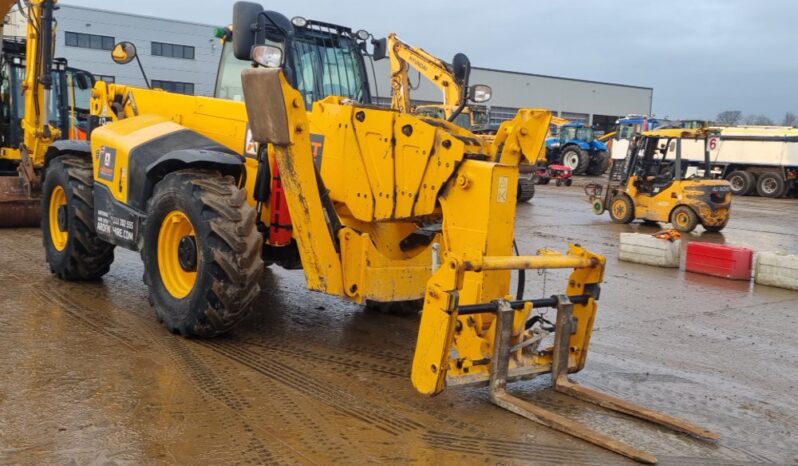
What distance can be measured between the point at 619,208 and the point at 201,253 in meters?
13.1

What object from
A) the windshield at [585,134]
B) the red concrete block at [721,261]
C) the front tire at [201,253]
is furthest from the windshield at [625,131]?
the front tire at [201,253]

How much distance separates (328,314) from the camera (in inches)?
266

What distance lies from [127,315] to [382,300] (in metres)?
2.40

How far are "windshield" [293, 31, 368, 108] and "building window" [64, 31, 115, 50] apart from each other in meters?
42.9

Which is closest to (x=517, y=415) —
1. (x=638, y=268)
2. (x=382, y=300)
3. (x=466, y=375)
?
(x=466, y=375)

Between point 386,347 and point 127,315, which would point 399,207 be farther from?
point 127,315

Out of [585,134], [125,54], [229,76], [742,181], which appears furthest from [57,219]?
[585,134]

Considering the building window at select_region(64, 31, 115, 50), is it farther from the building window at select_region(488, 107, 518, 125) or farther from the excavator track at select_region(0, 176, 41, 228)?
the excavator track at select_region(0, 176, 41, 228)

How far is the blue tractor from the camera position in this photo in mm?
34688

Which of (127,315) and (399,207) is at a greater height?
(399,207)

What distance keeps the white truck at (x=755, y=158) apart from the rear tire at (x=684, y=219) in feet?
37.6

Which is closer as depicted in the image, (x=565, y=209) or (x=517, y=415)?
(x=517, y=415)

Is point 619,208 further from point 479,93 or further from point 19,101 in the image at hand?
point 19,101

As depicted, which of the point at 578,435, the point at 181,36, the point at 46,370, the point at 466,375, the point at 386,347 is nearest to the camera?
the point at 578,435
